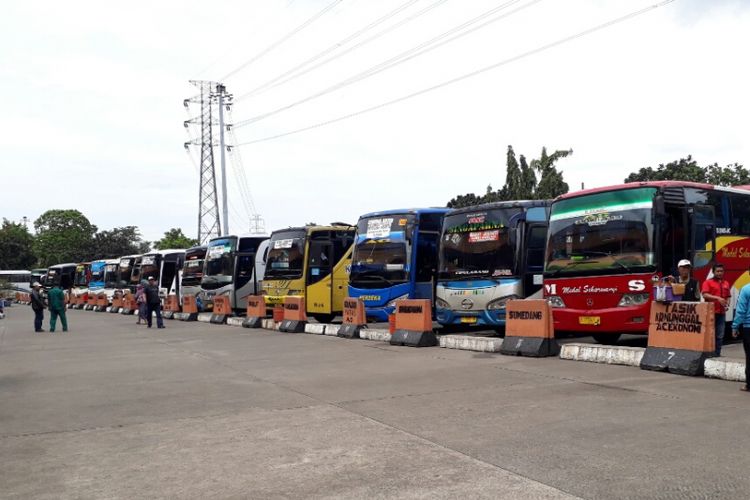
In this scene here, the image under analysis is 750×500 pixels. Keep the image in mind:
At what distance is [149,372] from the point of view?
1219 centimetres

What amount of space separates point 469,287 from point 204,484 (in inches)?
445

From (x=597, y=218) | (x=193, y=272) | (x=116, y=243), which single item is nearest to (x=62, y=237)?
(x=116, y=243)

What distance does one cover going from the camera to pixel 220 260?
2883 cm

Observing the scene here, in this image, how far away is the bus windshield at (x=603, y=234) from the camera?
12477mm

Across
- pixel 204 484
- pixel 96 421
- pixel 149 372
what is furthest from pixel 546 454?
pixel 149 372

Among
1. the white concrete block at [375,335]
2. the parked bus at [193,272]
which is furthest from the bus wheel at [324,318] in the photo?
the parked bus at [193,272]

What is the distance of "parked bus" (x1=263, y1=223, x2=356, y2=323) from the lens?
72.4 feet

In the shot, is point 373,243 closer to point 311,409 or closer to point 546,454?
point 311,409

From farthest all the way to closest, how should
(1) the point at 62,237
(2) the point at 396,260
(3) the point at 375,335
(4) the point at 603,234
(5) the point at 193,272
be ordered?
(1) the point at 62,237 → (5) the point at 193,272 → (2) the point at 396,260 → (3) the point at 375,335 → (4) the point at 603,234

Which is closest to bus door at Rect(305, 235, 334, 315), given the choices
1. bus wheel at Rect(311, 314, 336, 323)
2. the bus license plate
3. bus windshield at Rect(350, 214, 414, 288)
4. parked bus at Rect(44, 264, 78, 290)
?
bus wheel at Rect(311, 314, 336, 323)

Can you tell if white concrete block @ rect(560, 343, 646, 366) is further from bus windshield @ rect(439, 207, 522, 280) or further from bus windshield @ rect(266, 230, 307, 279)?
bus windshield @ rect(266, 230, 307, 279)

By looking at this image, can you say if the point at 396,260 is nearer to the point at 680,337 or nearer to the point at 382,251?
the point at 382,251

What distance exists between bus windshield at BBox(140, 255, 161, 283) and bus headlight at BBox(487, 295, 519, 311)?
25468 millimetres

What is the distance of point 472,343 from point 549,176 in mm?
31931
